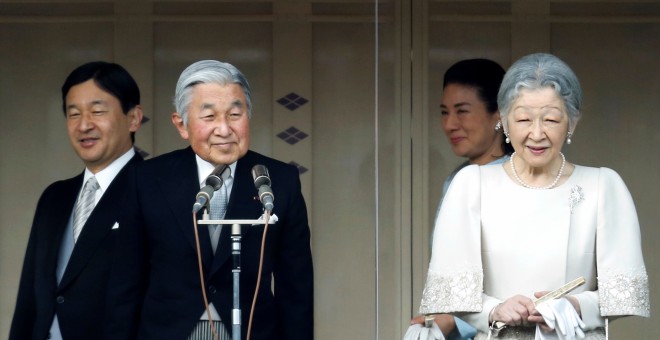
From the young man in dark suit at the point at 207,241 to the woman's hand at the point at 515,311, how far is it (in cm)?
61

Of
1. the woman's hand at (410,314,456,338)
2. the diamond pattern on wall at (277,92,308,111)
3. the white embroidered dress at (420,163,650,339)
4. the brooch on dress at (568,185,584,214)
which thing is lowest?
the woman's hand at (410,314,456,338)

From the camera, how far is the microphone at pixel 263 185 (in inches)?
201

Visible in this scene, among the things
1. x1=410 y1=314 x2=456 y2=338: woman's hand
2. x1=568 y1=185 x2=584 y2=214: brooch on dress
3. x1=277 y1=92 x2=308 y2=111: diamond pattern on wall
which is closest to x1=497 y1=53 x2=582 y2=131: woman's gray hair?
x1=568 y1=185 x2=584 y2=214: brooch on dress

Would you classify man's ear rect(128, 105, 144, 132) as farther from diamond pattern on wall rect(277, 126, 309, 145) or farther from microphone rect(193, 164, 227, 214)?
microphone rect(193, 164, 227, 214)

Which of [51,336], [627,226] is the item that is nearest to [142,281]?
[51,336]

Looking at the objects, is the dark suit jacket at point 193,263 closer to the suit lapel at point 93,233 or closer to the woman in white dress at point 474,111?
the suit lapel at point 93,233

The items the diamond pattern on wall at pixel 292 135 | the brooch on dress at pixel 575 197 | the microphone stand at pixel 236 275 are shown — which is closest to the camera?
the microphone stand at pixel 236 275

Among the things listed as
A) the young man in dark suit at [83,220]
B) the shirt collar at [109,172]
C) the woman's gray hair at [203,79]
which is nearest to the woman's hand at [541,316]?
the woman's gray hair at [203,79]

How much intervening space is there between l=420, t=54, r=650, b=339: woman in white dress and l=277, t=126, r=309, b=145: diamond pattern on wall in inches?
64.1

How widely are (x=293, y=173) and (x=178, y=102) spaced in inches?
16.9

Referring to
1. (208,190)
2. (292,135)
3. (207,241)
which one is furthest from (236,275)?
(292,135)

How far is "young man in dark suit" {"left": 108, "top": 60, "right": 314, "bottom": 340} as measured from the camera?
554 centimetres

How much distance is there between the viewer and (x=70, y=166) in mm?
7113

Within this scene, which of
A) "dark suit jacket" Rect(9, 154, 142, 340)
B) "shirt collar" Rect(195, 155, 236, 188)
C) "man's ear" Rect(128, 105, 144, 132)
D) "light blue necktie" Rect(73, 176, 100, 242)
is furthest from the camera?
"man's ear" Rect(128, 105, 144, 132)
